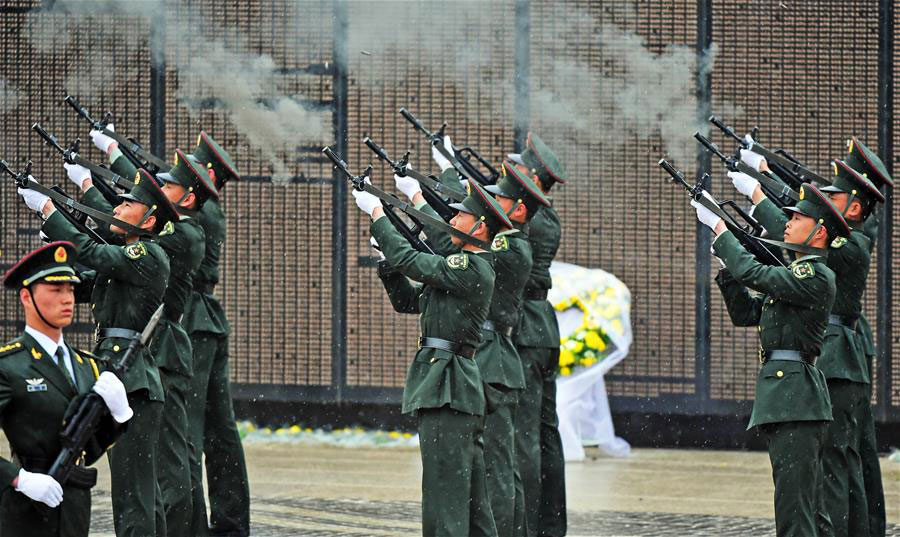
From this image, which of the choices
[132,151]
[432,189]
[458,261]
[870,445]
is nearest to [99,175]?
[132,151]

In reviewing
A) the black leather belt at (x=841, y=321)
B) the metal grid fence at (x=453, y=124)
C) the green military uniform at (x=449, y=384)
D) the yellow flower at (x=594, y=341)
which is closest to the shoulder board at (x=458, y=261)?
the green military uniform at (x=449, y=384)

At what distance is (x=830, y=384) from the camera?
8523 millimetres

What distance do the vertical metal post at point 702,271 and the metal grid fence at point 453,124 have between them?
0.01 meters

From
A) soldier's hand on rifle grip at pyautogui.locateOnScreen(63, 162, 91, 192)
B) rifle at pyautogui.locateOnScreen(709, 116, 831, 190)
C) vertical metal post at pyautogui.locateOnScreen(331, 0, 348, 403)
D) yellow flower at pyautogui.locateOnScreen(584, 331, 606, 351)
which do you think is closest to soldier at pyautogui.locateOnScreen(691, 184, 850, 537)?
rifle at pyautogui.locateOnScreen(709, 116, 831, 190)

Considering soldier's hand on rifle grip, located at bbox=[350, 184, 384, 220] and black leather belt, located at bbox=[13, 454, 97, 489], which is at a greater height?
soldier's hand on rifle grip, located at bbox=[350, 184, 384, 220]

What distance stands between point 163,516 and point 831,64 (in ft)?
19.3

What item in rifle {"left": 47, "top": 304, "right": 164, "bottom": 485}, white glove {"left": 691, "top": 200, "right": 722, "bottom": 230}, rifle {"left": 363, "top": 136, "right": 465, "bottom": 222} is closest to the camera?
rifle {"left": 47, "top": 304, "right": 164, "bottom": 485}

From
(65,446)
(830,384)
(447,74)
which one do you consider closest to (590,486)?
(830,384)

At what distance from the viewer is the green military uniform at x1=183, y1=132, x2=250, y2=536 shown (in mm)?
8844

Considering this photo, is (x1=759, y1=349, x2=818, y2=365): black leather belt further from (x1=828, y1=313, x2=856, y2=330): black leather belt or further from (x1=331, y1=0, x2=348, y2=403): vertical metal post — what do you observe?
(x1=331, y1=0, x2=348, y2=403): vertical metal post

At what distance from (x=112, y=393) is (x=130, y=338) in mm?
1948

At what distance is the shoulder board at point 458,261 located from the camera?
7.50 metres

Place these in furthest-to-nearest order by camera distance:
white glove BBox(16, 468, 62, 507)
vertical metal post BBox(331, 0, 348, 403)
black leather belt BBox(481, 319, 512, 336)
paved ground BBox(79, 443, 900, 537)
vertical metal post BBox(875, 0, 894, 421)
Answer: vertical metal post BBox(331, 0, 348, 403) → vertical metal post BBox(875, 0, 894, 421) → paved ground BBox(79, 443, 900, 537) → black leather belt BBox(481, 319, 512, 336) → white glove BBox(16, 468, 62, 507)

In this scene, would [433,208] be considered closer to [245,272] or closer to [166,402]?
[166,402]
